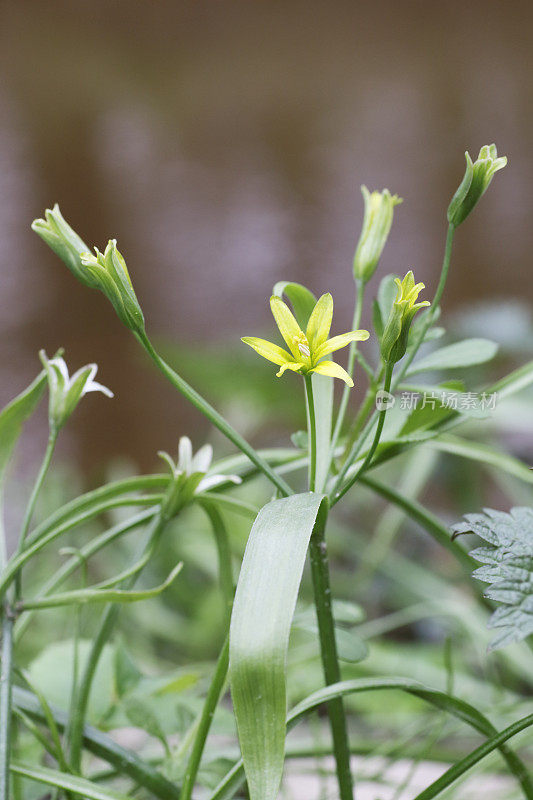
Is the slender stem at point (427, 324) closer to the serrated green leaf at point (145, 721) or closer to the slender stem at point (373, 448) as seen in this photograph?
the slender stem at point (373, 448)

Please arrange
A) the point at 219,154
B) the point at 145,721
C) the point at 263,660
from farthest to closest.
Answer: the point at 219,154 < the point at 145,721 < the point at 263,660

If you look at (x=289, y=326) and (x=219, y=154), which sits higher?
(x=219, y=154)

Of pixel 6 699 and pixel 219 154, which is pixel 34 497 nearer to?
pixel 6 699

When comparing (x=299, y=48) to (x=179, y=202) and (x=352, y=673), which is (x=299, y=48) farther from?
(x=352, y=673)

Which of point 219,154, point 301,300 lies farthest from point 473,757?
point 219,154

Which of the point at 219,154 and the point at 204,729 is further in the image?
the point at 219,154

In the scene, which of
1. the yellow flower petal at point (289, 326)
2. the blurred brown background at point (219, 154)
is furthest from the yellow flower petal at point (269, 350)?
the blurred brown background at point (219, 154)
